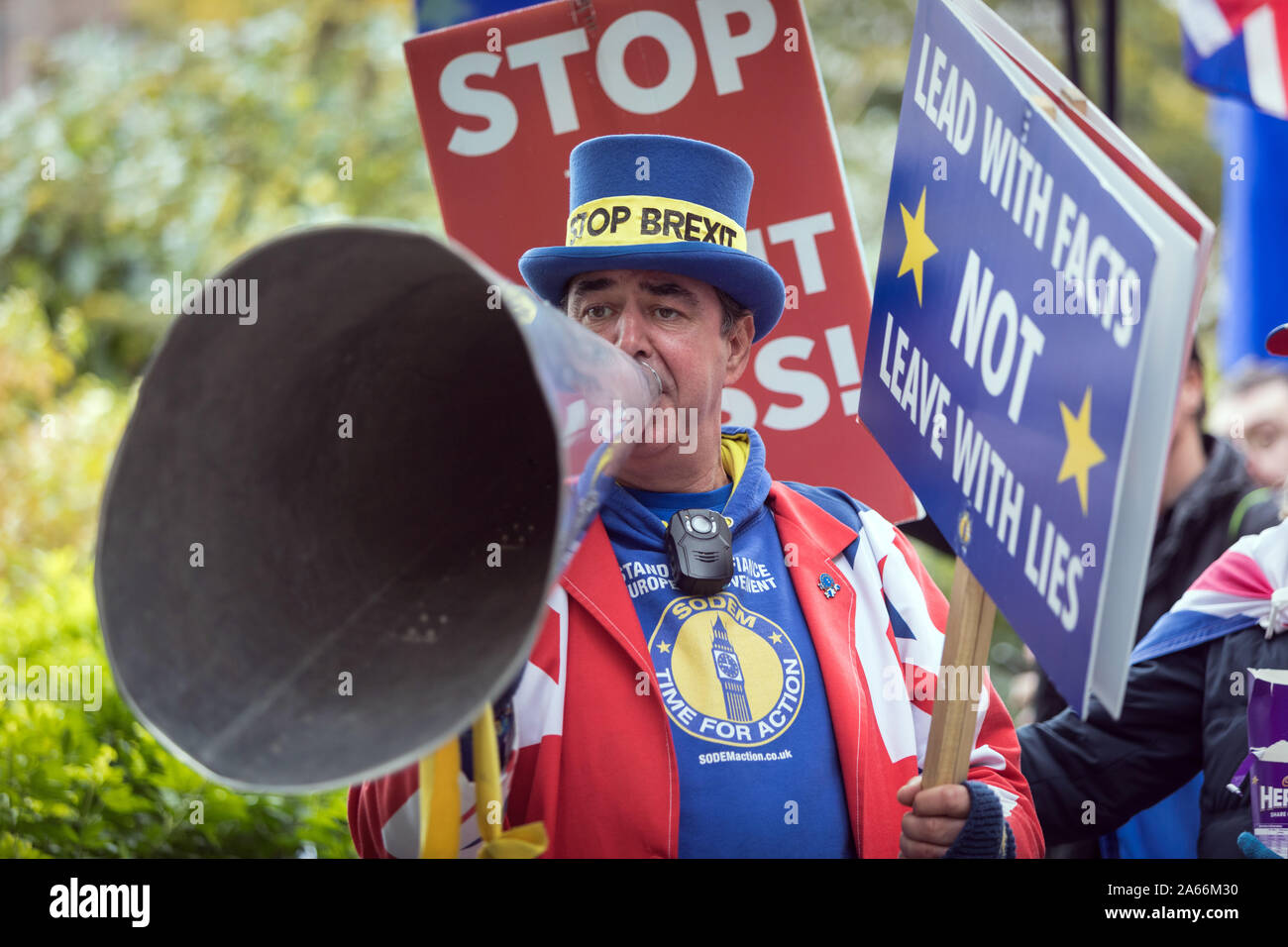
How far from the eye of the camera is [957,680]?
177 centimetres

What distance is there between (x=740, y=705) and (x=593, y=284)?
2.53 ft

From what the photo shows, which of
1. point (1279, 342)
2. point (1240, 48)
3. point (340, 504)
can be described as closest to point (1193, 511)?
point (1279, 342)

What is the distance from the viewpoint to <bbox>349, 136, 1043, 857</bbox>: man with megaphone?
6.26 feet

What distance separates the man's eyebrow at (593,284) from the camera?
225 centimetres

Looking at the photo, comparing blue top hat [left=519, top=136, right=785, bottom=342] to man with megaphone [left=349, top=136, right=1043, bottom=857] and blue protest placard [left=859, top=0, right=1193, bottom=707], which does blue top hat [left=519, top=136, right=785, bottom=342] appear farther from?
blue protest placard [left=859, top=0, right=1193, bottom=707]

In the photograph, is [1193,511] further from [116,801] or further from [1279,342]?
[116,801]

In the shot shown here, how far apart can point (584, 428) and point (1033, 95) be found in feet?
2.40

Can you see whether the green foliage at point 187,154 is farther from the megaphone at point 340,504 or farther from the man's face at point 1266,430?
the megaphone at point 340,504

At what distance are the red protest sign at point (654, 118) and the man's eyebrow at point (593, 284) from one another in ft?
2.76


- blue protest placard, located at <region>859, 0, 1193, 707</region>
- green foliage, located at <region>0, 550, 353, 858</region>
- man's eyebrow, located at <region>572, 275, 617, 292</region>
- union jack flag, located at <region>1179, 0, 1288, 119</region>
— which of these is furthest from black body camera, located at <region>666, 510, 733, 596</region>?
union jack flag, located at <region>1179, 0, 1288, 119</region>

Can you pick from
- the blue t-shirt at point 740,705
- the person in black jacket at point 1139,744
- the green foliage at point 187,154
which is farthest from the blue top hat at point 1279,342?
the green foliage at point 187,154

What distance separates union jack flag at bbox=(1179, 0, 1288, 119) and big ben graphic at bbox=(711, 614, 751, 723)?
2.38m
